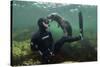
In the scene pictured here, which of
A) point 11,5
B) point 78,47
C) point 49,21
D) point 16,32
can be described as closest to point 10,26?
point 16,32

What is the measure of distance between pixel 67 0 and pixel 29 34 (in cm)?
61

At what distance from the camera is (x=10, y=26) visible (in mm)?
2064

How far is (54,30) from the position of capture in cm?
225

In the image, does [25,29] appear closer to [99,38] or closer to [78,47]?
[78,47]

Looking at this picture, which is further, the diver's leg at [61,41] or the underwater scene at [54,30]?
the diver's leg at [61,41]

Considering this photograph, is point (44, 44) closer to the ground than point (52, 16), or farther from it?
closer to the ground

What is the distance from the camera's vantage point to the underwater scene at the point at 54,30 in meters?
2.09

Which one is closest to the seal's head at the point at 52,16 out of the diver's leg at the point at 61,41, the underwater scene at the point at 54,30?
the underwater scene at the point at 54,30

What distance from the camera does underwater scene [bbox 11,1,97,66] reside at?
2090 millimetres

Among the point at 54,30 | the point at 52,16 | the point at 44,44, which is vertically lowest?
the point at 44,44

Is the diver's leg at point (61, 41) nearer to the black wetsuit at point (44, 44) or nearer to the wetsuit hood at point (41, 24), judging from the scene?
the black wetsuit at point (44, 44)

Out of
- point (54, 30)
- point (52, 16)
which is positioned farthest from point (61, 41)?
point (52, 16)

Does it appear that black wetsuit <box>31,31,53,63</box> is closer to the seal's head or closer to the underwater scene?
the underwater scene

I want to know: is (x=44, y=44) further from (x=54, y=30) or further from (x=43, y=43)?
(x=54, y=30)
